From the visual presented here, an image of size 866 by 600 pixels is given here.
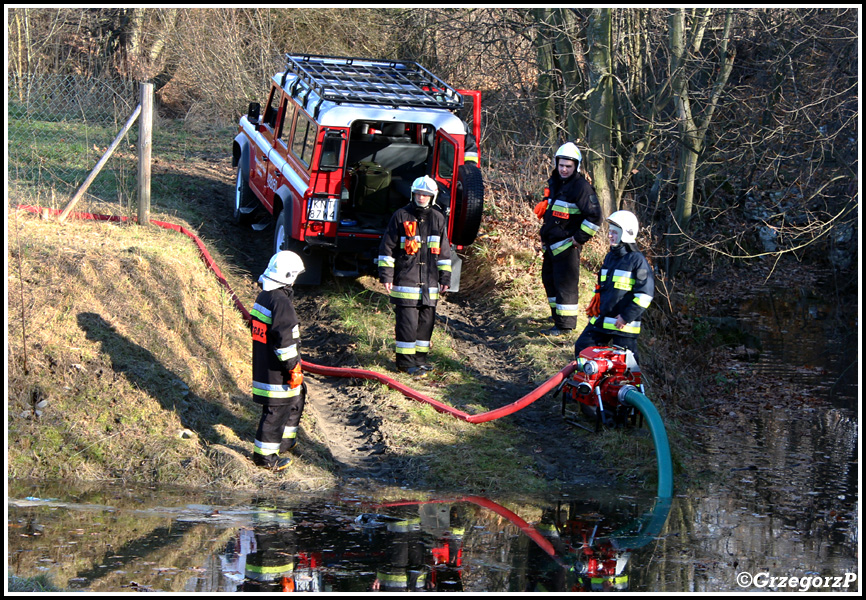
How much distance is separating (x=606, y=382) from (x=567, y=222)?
2278 mm

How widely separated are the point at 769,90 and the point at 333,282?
7836mm

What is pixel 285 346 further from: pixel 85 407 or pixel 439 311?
pixel 439 311

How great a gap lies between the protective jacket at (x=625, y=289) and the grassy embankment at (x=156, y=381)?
0.97m

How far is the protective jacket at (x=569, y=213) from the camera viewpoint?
8852 mm

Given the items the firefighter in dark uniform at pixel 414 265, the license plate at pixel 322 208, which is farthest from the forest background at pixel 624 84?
the firefighter in dark uniform at pixel 414 265

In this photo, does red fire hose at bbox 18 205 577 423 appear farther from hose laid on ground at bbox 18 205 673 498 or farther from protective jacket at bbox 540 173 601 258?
protective jacket at bbox 540 173 601 258

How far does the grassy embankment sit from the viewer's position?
257 inches

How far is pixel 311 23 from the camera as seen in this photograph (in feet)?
60.0

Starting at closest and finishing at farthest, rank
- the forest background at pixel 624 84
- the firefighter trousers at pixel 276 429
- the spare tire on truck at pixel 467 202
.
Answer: the firefighter trousers at pixel 276 429 → the spare tire on truck at pixel 467 202 → the forest background at pixel 624 84

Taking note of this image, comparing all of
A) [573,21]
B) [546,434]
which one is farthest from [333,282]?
[573,21]

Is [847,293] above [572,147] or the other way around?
the other way around

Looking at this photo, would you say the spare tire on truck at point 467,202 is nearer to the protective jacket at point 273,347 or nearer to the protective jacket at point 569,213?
the protective jacket at point 569,213

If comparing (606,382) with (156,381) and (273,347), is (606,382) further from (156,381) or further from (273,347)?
(156,381)

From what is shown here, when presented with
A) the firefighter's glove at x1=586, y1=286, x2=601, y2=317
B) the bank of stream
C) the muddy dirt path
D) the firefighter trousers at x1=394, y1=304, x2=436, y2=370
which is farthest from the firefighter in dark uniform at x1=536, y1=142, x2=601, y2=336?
the bank of stream
